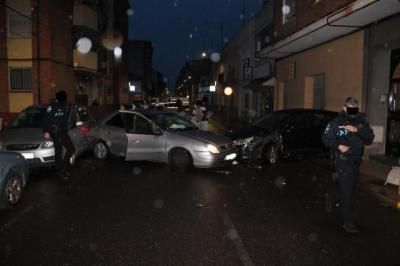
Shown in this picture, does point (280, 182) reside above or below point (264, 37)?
below

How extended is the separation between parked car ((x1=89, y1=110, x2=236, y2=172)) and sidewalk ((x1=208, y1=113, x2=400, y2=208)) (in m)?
3.27

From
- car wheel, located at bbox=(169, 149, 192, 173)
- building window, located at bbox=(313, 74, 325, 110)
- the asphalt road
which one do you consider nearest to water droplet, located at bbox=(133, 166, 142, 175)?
the asphalt road

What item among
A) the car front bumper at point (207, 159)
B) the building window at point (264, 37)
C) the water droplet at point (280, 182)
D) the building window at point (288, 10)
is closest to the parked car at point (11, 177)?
the car front bumper at point (207, 159)

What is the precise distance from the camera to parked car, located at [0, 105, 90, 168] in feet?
29.1

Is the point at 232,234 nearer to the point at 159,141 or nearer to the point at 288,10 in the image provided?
the point at 159,141

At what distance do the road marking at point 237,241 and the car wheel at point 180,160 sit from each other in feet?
11.3

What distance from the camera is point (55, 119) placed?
8.50 m

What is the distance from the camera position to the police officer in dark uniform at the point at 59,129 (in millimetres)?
8508

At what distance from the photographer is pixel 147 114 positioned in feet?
34.8

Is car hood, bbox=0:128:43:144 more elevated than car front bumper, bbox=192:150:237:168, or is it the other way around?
car hood, bbox=0:128:43:144

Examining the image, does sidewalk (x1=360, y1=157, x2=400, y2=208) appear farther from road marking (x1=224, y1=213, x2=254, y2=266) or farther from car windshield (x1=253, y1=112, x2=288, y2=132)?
road marking (x1=224, y1=213, x2=254, y2=266)

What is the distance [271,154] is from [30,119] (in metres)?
6.55

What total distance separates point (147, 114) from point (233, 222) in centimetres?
536

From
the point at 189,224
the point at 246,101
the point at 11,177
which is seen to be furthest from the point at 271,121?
the point at 246,101
